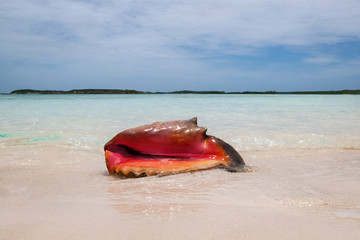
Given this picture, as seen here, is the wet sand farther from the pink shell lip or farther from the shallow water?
the pink shell lip

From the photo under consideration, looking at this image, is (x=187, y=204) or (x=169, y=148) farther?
(x=169, y=148)

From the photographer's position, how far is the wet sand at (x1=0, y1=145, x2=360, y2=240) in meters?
1.30

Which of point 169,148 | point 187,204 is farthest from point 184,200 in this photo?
point 169,148

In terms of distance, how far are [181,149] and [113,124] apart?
3.98 metres

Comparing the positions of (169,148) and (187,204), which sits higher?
(169,148)

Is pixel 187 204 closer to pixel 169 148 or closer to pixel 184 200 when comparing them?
pixel 184 200

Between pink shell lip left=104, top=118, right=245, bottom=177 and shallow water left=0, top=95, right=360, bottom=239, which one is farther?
pink shell lip left=104, top=118, right=245, bottom=177

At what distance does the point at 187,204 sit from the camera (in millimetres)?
1691

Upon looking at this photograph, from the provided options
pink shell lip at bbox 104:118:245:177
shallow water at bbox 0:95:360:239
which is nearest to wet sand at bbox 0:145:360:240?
shallow water at bbox 0:95:360:239

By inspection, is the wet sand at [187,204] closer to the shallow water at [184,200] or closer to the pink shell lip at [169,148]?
the shallow water at [184,200]

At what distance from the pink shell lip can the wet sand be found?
19 centimetres

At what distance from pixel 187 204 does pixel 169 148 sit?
1055 mm

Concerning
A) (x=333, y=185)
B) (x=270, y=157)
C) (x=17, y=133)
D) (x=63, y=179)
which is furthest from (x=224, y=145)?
(x=17, y=133)

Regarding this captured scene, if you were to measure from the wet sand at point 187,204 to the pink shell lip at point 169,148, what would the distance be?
0.19 m
